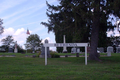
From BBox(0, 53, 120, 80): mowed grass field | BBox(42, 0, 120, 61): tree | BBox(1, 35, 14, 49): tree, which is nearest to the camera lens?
BBox(0, 53, 120, 80): mowed grass field

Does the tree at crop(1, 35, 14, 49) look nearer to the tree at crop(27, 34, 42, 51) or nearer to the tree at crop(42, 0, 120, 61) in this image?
the tree at crop(27, 34, 42, 51)

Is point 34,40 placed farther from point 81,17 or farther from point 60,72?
point 60,72

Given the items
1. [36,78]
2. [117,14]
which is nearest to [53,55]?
[117,14]

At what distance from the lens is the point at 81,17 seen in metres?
18.4

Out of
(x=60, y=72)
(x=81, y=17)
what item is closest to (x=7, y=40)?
(x=81, y=17)

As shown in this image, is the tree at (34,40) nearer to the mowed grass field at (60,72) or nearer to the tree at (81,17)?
the tree at (81,17)

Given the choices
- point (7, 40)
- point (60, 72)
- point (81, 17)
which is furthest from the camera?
point (7, 40)

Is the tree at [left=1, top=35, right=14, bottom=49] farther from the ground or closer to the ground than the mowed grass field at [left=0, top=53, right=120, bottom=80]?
farther from the ground

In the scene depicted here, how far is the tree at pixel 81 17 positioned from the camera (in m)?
17.5

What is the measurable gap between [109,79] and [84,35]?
55.2ft

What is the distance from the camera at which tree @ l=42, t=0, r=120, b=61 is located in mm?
17531

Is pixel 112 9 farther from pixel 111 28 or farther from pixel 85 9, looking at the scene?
pixel 111 28

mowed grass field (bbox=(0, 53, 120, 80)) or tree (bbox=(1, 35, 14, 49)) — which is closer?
mowed grass field (bbox=(0, 53, 120, 80))

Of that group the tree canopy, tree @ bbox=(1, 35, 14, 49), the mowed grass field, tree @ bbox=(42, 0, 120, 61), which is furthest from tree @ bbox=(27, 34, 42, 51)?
the mowed grass field
